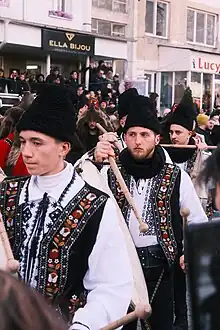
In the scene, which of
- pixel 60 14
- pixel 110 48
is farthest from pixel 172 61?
pixel 60 14

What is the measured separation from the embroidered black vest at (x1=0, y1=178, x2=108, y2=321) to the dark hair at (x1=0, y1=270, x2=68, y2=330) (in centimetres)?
139

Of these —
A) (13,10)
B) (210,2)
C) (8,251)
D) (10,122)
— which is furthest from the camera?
(210,2)

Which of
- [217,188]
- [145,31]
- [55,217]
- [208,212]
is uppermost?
[145,31]

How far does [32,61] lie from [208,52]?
907 cm

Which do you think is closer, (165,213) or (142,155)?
(165,213)

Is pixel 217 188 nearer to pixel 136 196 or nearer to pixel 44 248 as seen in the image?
pixel 44 248

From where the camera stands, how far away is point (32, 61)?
68.8 ft

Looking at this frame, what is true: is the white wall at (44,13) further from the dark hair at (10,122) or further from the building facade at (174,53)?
the dark hair at (10,122)

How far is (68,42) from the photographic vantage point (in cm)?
2045

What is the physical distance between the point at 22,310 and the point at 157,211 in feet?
9.14

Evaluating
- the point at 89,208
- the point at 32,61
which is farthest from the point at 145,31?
the point at 89,208

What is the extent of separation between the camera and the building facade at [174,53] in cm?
2492

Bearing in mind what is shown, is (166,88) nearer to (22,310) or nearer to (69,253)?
(69,253)

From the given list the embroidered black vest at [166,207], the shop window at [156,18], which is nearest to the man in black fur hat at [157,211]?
the embroidered black vest at [166,207]
